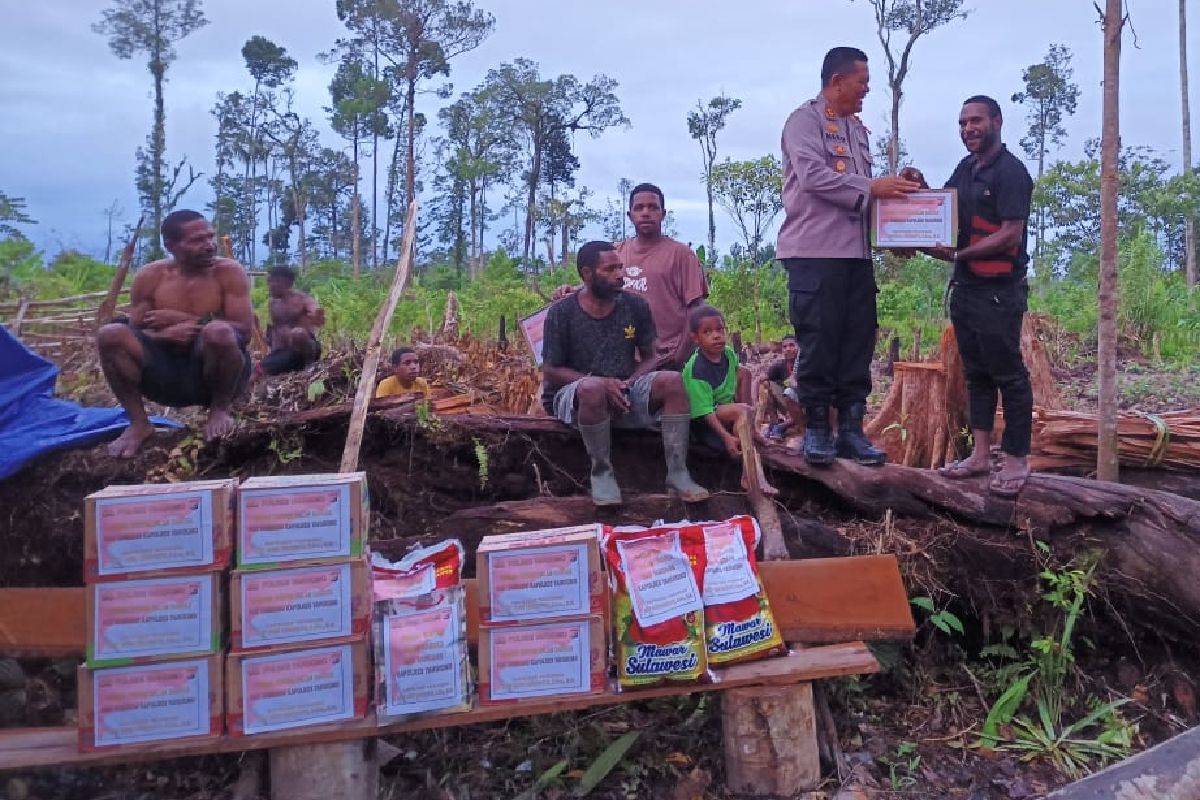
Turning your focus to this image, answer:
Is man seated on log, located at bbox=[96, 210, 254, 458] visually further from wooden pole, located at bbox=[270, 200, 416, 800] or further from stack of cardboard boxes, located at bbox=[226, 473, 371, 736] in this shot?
wooden pole, located at bbox=[270, 200, 416, 800]

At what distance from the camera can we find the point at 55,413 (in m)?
4.34

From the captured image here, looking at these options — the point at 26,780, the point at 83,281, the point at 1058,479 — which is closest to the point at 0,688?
the point at 26,780

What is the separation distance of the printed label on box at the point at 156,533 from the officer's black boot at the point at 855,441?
2847 millimetres

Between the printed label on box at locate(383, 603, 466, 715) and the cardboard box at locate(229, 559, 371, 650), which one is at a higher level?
the cardboard box at locate(229, 559, 371, 650)

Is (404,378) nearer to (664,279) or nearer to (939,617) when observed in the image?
(664,279)

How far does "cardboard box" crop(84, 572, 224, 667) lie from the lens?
2771 mm

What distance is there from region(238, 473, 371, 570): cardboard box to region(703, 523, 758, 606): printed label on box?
1263mm

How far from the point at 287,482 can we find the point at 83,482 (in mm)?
1809

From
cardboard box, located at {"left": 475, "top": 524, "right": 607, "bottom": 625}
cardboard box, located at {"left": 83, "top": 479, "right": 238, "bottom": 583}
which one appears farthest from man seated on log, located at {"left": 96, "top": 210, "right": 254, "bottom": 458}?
cardboard box, located at {"left": 475, "top": 524, "right": 607, "bottom": 625}

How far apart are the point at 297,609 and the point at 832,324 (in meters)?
2.59

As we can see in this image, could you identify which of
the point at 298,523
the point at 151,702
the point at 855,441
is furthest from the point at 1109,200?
the point at 151,702

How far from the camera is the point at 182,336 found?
14.0 feet

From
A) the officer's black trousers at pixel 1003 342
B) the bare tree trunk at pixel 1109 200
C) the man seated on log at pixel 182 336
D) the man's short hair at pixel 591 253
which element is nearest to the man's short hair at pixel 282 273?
the man seated on log at pixel 182 336

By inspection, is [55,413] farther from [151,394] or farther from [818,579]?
[818,579]
